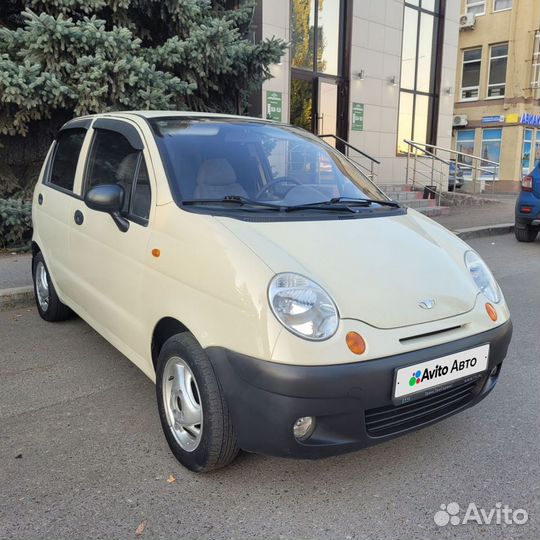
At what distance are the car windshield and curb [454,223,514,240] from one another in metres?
6.89

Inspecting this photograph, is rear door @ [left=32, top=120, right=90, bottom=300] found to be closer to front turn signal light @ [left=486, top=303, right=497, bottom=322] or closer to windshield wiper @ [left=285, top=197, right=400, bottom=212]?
windshield wiper @ [left=285, top=197, right=400, bottom=212]

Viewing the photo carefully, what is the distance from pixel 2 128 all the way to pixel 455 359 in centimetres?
640

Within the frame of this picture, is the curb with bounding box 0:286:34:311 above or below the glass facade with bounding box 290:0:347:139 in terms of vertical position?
below

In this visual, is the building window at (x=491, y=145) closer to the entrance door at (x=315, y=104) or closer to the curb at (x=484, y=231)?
the entrance door at (x=315, y=104)

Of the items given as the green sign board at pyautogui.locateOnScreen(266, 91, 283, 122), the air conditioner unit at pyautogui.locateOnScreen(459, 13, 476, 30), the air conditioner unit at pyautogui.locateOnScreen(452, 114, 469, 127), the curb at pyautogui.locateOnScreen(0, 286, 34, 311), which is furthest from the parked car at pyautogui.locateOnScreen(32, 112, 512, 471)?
the air conditioner unit at pyautogui.locateOnScreen(459, 13, 476, 30)

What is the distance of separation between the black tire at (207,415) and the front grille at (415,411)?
2.01 feet

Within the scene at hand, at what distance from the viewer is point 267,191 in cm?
309

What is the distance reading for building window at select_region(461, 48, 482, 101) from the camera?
2806cm

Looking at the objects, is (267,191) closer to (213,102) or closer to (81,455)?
(81,455)

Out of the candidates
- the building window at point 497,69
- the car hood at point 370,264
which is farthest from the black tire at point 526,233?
the building window at point 497,69

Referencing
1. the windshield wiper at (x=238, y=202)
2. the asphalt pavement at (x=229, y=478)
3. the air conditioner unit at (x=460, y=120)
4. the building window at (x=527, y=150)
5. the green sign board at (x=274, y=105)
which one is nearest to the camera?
the asphalt pavement at (x=229, y=478)

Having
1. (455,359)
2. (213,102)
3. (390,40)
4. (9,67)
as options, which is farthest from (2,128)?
(390,40)

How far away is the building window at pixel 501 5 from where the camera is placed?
2633 cm

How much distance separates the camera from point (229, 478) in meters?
2.52
